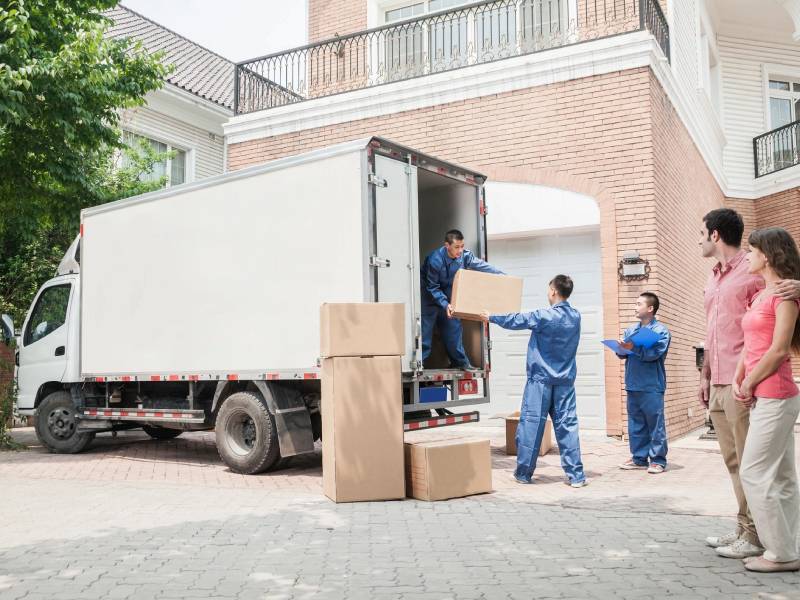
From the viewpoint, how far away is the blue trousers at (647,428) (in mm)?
7879

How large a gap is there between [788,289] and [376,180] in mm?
3999

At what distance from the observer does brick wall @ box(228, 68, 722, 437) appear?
34.6 feet

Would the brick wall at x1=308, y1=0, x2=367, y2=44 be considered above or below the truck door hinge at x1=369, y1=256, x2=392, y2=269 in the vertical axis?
above

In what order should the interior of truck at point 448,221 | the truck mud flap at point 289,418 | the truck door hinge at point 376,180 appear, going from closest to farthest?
the truck door hinge at point 376,180
the truck mud flap at point 289,418
the interior of truck at point 448,221

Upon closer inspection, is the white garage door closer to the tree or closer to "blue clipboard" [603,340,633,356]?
"blue clipboard" [603,340,633,356]

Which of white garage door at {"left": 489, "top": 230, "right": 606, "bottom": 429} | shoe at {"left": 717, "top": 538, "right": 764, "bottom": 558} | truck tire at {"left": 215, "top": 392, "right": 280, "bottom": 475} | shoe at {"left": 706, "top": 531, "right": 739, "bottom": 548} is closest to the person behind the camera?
shoe at {"left": 717, "top": 538, "right": 764, "bottom": 558}

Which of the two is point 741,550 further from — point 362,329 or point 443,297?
point 443,297

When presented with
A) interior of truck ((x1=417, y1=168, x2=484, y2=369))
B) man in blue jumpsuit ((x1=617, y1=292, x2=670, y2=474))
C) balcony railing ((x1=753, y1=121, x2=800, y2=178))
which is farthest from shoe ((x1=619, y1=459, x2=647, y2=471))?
balcony railing ((x1=753, y1=121, x2=800, y2=178))

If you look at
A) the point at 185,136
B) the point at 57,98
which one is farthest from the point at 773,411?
the point at 185,136

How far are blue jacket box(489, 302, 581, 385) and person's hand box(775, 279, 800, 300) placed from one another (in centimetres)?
294

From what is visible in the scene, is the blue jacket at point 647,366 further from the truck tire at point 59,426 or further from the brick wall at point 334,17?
the brick wall at point 334,17

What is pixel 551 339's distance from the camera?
23.2 feet

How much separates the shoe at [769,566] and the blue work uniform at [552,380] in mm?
2816

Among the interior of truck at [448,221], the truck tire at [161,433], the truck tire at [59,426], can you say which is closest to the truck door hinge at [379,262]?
the interior of truck at [448,221]
